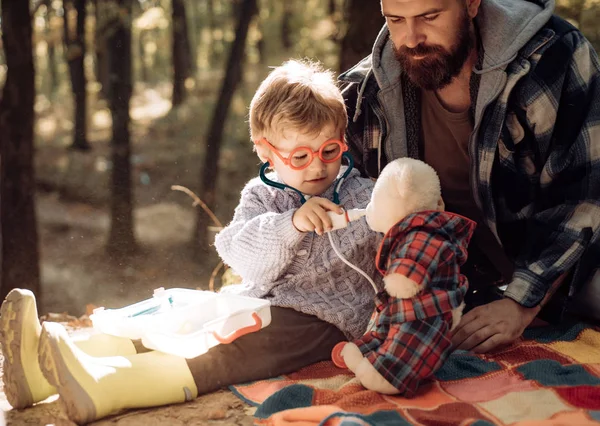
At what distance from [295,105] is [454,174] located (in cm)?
102

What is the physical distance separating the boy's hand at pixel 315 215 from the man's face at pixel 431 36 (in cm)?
89

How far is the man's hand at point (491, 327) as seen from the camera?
266cm

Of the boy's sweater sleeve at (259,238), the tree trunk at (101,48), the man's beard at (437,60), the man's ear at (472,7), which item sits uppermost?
the tree trunk at (101,48)

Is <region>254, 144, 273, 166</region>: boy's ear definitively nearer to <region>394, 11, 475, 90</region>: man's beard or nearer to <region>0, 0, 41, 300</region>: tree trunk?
<region>394, 11, 475, 90</region>: man's beard

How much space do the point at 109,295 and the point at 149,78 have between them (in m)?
5.59

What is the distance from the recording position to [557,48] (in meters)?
2.85

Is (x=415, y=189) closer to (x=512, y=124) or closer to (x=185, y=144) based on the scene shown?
(x=512, y=124)

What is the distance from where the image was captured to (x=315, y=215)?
8.09 feet

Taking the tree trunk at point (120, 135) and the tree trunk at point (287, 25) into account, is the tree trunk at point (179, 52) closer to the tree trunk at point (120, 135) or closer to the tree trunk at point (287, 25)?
the tree trunk at point (120, 135)

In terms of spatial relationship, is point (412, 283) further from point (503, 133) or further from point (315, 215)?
point (503, 133)

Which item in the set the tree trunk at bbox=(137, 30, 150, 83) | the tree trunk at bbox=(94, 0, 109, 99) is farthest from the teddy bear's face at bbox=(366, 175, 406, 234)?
the tree trunk at bbox=(137, 30, 150, 83)

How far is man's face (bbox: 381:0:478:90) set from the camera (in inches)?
115

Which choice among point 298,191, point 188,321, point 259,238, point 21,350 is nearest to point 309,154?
point 298,191

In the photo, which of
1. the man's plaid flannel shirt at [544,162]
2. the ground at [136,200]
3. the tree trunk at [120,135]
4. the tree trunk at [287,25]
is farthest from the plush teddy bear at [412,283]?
the tree trunk at [287,25]
